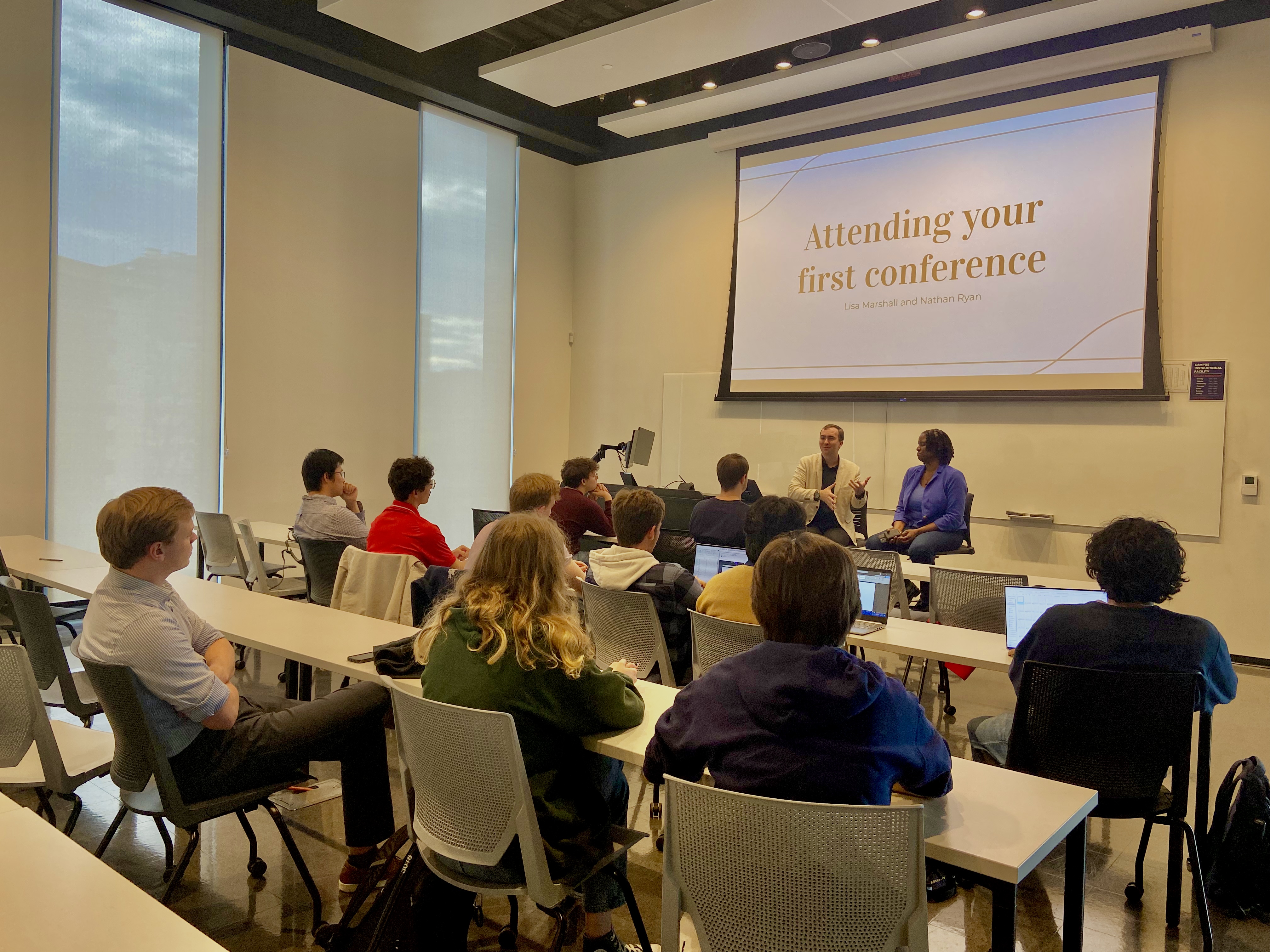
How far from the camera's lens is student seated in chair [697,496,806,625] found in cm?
276

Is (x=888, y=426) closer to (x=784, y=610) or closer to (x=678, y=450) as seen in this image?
(x=678, y=450)

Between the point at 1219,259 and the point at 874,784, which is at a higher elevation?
the point at 1219,259

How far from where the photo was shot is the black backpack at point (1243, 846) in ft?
8.13

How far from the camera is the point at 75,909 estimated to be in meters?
1.27

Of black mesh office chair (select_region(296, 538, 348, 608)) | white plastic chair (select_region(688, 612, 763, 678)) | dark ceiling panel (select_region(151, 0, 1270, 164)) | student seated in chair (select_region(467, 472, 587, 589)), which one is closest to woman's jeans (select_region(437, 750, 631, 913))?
white plastic chair (select_region(688, 612, 763, 678))

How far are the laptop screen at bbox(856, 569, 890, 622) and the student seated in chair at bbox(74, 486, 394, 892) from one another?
1712 mm

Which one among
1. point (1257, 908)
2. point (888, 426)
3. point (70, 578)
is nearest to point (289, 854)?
point (70, 578)

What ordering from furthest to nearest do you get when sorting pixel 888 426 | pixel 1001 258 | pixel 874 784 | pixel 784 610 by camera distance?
pixel 888 426 → pixel 1001 258 → pixel 784 610 → pixel 874 784

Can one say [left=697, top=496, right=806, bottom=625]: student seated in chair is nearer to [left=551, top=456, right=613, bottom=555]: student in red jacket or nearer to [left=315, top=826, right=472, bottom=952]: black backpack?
[left=315, top=826, right=472, bottom=952]: black backpack

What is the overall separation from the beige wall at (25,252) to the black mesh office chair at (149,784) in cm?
458

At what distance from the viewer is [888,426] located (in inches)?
282

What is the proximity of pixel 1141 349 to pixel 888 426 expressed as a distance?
1860 mm

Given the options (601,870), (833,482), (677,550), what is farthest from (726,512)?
(601,870)

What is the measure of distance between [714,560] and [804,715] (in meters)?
2.46
